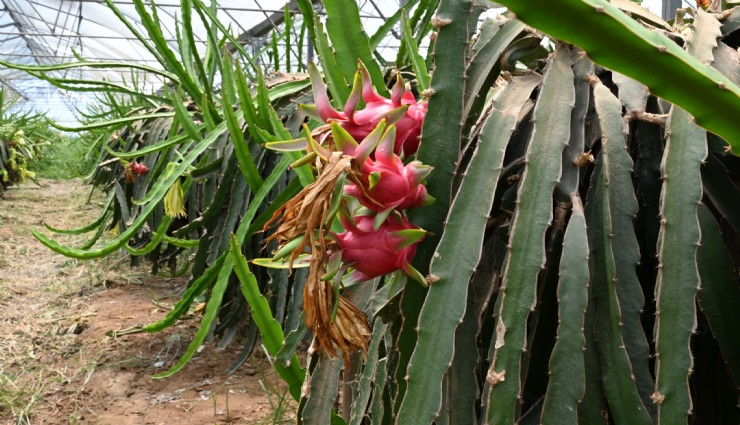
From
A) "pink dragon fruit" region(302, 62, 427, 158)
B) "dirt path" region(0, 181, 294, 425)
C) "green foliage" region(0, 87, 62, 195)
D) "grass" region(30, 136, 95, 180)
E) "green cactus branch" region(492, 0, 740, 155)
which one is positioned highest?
"green cactus branch" region(492, 0, 740, 155)

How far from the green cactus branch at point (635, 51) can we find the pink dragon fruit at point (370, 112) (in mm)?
243

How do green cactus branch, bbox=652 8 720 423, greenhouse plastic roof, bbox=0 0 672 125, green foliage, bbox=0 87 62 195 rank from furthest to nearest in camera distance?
greenhouse plastic roof, bbox=0 0 672 125 < green foliage, bbox=0 87 62 195 < green cactus branch, bbox=652 8 720 423

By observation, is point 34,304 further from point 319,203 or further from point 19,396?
point 319,203

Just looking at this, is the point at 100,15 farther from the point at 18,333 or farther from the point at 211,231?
the point at 211,231

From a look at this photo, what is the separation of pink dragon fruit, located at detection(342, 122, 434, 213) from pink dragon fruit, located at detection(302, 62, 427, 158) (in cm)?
5

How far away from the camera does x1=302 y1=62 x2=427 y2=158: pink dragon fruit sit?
0.49 meters

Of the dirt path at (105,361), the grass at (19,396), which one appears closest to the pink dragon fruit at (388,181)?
the dirt path at (105,361)

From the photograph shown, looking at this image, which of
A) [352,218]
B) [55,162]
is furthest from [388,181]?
[55,162]

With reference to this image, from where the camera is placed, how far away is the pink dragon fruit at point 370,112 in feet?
1.60

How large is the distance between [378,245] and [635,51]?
22cm

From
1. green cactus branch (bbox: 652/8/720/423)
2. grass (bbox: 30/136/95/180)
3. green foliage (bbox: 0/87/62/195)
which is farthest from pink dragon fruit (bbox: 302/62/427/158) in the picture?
grass (bbox: 30/136/95/180)

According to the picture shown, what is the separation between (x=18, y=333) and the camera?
6.84 ft

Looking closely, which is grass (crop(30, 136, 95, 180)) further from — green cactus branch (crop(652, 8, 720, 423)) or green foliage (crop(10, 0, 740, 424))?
green cactus branch (crop(652, 8, 720, 423))

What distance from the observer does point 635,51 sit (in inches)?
9.6
